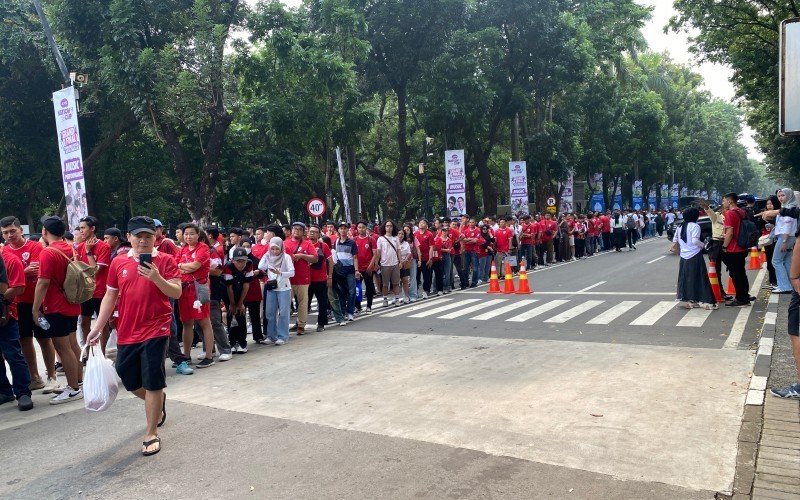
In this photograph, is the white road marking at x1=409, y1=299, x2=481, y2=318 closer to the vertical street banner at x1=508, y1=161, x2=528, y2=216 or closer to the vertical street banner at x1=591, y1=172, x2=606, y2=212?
the vertical street banner at x1=508, y1=161, x2=528, y2=216

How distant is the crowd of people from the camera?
543 cm

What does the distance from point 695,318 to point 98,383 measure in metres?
9.29

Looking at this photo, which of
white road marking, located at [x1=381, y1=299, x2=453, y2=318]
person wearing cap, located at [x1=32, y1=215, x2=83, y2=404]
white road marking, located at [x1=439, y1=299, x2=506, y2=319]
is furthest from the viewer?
white road marking, located at [x1=381, y1=299, x2=453, y2=318]

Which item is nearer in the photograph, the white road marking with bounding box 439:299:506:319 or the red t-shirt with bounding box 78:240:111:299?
the red t-shirt with bounding box 78:240:111:299

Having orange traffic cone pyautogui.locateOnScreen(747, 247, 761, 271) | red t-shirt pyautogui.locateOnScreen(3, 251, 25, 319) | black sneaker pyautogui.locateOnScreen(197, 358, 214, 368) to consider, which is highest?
red t-shirt pyautogui.locateOnScreen(3, 251, 25, 319)

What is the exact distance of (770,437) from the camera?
5129mm

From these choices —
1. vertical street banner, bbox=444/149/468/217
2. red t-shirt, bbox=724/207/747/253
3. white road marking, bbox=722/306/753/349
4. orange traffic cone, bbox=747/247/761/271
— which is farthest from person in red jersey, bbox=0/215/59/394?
vertical street banner, bbox=444/149/468/217

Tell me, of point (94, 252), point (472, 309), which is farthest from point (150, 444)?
point (472, 309)

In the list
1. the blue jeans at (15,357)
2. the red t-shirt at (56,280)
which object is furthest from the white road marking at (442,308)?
the blue jeans at (15,357)

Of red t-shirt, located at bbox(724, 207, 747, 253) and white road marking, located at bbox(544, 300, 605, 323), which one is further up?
red t-shirt, located at bbox(724, 207, 747, 253)

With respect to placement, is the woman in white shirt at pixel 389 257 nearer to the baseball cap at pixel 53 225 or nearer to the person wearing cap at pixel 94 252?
the person wearing cap at pixel 94 252

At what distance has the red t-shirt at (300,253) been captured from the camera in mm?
10867

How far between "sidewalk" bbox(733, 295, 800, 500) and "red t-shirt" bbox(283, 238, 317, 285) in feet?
22.3

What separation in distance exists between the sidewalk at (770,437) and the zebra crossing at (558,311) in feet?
10.7
